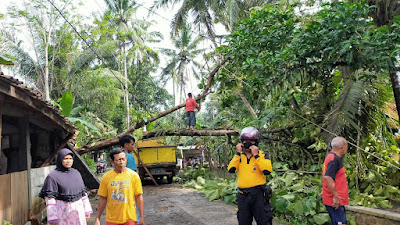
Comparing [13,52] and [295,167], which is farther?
[13,52]

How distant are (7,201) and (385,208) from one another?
22.2 feet

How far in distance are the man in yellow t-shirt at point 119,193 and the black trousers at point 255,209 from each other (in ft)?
4.03

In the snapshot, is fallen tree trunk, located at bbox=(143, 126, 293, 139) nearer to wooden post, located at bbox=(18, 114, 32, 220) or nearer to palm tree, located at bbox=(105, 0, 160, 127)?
wooden post, located at bbox=(18, 114, 32, 220)

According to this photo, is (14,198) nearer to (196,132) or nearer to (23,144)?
(23,144)

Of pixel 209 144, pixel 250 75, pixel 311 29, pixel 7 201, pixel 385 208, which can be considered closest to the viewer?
pixel 7 201

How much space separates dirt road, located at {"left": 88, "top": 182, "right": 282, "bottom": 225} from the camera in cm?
741

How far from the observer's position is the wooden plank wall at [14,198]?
4.94 m

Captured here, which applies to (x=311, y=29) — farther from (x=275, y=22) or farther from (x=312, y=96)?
(x=312, y=96)

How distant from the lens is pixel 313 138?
8336 millimetres

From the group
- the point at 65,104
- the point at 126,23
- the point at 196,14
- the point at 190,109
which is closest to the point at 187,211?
the point at 190,109

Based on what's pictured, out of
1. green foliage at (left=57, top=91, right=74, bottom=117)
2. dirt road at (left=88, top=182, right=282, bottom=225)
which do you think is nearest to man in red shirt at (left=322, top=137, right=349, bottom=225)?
dirt road at (left=88, top=182, right=282, bottom=225)

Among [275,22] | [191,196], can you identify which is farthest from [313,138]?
[191,196]

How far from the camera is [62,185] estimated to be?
4145 millimetres

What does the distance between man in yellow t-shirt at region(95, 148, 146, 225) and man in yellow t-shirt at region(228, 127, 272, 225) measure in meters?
1.26
